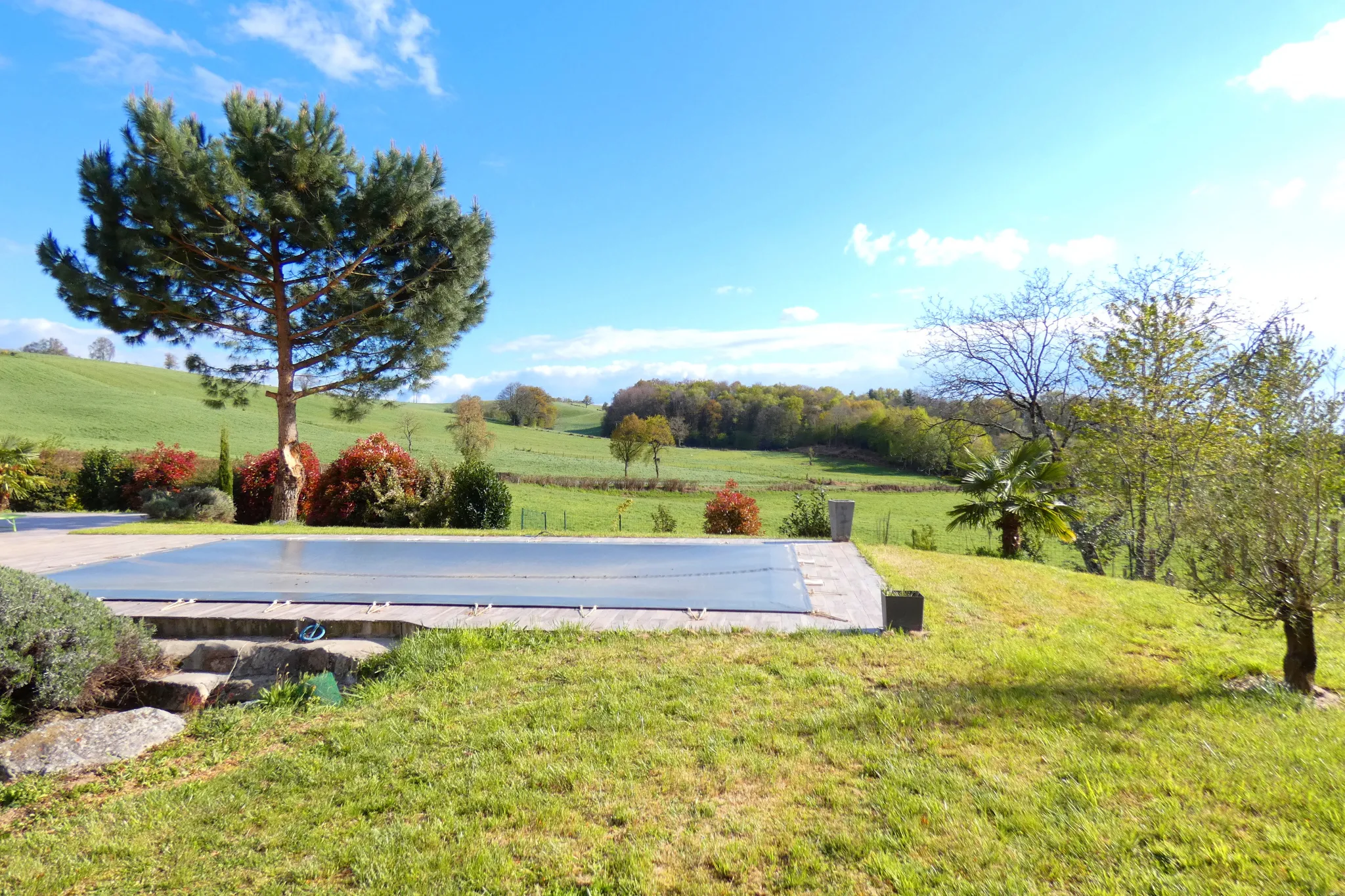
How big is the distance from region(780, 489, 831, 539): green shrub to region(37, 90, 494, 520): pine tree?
8110 millimetres

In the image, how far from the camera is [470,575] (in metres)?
6.79

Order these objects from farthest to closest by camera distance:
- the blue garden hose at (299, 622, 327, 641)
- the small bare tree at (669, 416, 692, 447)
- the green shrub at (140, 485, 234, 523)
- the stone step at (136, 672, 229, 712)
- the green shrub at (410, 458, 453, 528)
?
the small bare tree at (669, 416, 692, 447) < the green shrub at (410, 458, 453, 528) < the green shrub at (140, 485, 234, 523) < the blue garden hose at (299, 622, 327, 641) < the stone step at (136, 672, 229, 712)

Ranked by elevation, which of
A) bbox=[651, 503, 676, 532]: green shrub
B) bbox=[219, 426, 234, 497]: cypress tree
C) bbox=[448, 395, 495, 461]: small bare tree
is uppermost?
bbox=[448, 395, 495, 461]: small bare tree

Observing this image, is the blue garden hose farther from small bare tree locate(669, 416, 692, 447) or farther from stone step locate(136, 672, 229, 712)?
small bare tree locate(669, 416, 692, 447)

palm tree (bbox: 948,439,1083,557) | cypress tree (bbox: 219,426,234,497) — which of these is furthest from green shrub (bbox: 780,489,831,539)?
cypress tree (bbox: 219,426,234,497)

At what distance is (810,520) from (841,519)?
244 centimetres

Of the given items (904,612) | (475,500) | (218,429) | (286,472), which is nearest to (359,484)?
(286,472)

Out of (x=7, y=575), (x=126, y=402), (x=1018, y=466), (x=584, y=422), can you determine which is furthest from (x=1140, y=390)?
(x=584, y=422)

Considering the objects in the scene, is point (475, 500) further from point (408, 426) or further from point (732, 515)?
point (408, 426)

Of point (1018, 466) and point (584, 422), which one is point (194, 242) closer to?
point (1018, 466)

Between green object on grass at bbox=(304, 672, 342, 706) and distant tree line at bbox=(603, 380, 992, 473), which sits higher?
distant tree line at bbox=(603, 380, 992, 473)

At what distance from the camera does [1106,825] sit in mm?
2332

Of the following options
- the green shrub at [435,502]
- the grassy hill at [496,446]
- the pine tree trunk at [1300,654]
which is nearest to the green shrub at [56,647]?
the pine tree trunk at [1300,654]

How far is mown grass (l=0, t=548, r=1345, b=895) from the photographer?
2.17 m
